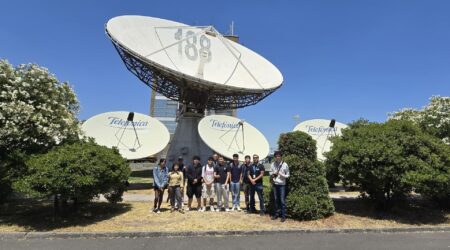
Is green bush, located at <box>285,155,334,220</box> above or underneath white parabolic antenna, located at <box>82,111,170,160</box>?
underneath

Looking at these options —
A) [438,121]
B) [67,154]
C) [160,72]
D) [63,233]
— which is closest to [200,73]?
[160,72]

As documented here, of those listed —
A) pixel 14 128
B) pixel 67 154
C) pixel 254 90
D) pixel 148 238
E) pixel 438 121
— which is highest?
pixel 254 90

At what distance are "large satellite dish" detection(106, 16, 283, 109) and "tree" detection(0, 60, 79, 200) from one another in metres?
10.3

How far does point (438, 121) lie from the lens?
17.5 meters

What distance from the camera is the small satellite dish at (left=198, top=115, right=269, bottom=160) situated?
74.3 feet

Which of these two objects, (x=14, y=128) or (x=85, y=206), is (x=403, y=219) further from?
(x=14, y=128)

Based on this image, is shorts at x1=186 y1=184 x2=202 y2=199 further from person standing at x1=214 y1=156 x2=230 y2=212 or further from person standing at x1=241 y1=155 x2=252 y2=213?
person standing at x1=241 y1=155 x2=252 y2=213

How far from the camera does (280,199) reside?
10672 millimetres

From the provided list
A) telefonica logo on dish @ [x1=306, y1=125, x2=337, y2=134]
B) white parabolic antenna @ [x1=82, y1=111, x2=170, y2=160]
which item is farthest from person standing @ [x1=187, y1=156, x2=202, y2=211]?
telefonica logo on dish @ [x1=306, y1=125, x2=337, y2=134]

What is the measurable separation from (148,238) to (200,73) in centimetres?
1858

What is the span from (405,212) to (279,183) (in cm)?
480

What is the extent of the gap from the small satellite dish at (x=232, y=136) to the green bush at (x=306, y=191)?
1109cm

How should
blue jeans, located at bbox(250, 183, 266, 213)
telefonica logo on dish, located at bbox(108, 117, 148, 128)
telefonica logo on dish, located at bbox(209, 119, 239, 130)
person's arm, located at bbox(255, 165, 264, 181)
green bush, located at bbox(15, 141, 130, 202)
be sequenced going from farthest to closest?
telefonica logo on dish, located at bbox(209, 119, 239, 130)
telefonica logo on dish, located at bbox(108, 117, 148, 128)
person's arm, located at bbox(255, 165, 264, 181)
blue jeans, located at bbox(250, 183, 266, 213)
green bush, located at bbox(15, 141, 130, 202)

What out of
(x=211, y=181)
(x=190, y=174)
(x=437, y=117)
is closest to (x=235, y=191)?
(x=211, y=181)
